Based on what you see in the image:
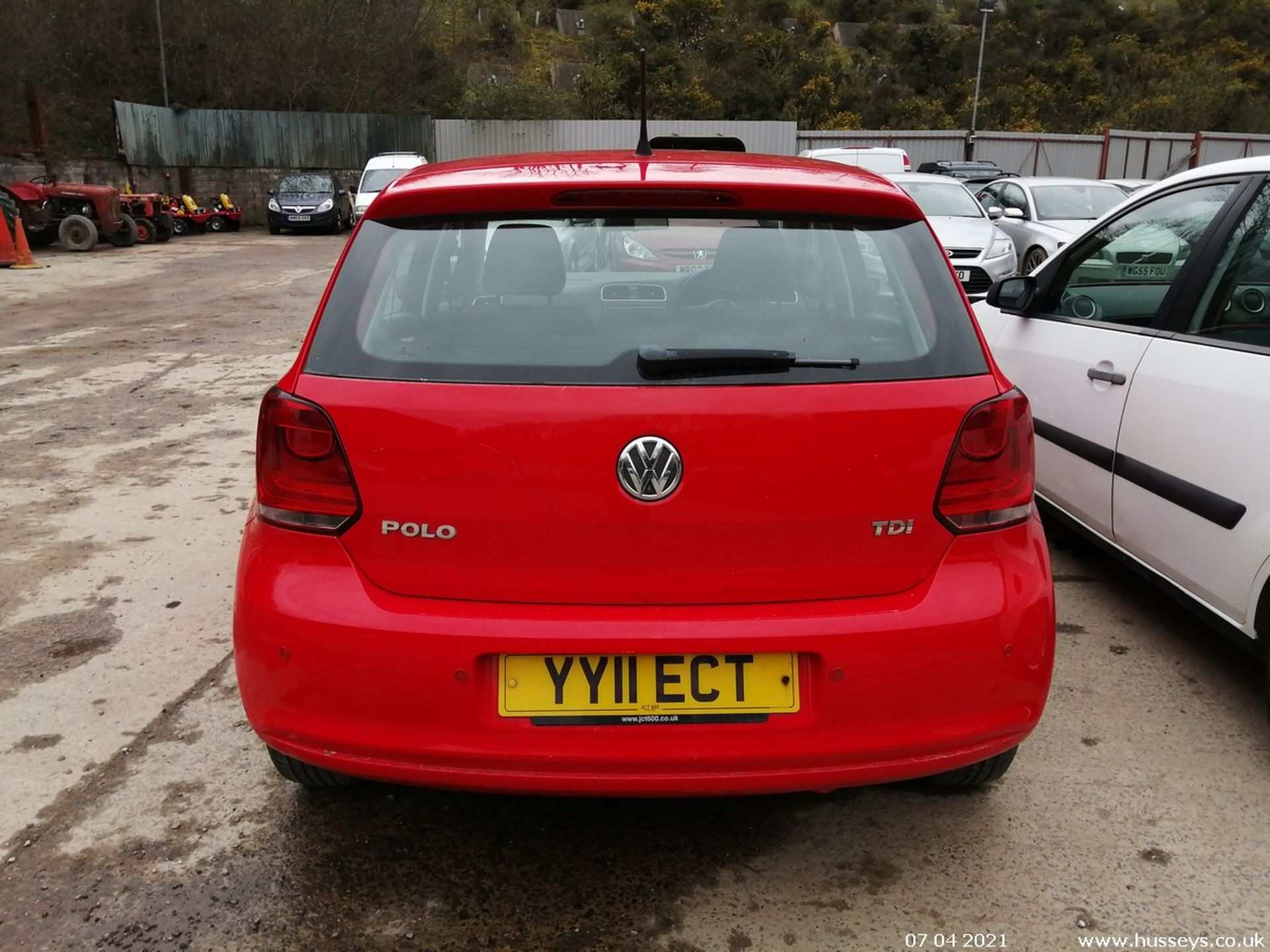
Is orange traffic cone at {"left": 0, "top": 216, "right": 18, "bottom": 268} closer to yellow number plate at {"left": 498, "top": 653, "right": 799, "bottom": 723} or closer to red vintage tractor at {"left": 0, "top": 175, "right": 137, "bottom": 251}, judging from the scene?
red vintage tractor at {"left": 0, "top": 175, "right": 137, "bottom": 251}

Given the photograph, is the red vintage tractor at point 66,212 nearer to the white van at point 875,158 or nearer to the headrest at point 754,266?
the white van at point 875,158

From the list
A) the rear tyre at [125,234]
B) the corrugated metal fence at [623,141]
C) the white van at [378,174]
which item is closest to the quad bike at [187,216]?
the rear tyre at [125,234]

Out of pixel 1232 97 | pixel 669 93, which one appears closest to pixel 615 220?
pixel 669 93

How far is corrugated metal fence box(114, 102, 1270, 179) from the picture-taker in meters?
31.7

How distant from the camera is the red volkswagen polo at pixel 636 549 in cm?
199

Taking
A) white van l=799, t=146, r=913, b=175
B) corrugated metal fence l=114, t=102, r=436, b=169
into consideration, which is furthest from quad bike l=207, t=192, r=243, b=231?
white van l=799, t=146, r=913, b=175

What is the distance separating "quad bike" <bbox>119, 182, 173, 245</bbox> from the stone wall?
5.47 m

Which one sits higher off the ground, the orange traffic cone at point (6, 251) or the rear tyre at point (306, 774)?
the rear tyre at point (306, 774)

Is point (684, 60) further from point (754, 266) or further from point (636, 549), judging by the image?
point (636, 549)

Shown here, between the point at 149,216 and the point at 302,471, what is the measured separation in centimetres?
2292

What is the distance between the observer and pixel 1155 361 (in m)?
3.34

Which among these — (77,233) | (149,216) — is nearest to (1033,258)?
(77,233)

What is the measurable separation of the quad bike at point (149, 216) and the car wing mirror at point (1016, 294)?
844 inches

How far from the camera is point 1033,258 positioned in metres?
13.1
